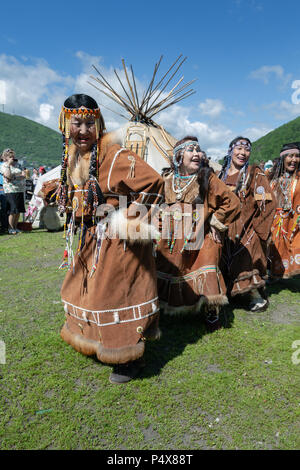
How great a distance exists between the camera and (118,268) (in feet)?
8.88

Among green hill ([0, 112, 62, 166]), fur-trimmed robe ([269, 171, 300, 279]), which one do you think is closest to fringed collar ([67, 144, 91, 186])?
fur-trimmed robe ([269, 171, 300, 279])

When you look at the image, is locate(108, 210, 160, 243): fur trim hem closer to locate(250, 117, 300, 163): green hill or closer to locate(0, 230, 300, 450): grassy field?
locate(0, 230, 300, 450): grassy field

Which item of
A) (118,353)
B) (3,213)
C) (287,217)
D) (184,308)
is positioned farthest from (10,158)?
(118,353)

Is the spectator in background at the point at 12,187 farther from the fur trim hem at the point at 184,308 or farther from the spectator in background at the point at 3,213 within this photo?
the fur trim hem at the point at 184,308

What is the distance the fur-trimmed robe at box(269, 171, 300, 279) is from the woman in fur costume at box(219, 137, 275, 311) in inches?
37.3

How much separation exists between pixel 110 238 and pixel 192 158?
1.47 m

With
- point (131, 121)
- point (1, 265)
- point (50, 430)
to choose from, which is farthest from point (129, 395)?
point (131, 121)

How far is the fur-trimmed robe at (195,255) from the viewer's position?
3609 millimetres

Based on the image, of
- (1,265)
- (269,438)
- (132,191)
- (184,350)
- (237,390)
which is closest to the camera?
(269,438)

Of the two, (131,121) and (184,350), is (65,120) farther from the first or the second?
(131,121)

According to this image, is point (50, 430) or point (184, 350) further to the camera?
point (184, 350)

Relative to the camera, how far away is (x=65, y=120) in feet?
9.16

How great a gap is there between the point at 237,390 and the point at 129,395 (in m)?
0.94

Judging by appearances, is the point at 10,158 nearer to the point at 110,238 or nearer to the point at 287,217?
the point at 287,217
